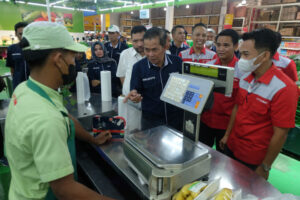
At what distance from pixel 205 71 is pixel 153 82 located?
0.88 meters

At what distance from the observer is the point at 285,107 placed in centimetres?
133

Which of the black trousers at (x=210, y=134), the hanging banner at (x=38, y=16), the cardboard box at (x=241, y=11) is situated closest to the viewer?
the black trousers at (x=210, y=134)

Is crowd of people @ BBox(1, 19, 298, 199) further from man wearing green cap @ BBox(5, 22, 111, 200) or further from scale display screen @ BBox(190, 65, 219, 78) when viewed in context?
scale display screen @ BBox(190, 65, 219, 78)

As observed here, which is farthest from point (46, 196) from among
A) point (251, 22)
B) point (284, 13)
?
point (251, 22)

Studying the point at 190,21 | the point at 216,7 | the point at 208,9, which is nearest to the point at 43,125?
the point at 216,7

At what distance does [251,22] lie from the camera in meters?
7.44

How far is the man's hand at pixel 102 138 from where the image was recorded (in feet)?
4.48

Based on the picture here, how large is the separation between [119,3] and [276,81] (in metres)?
12.3

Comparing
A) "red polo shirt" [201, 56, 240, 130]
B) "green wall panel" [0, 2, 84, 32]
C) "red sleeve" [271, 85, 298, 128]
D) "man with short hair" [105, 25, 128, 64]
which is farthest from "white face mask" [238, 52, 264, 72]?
"green wall panel" [0, 2, 84, 32]

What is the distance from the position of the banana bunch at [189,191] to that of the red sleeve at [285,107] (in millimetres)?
824

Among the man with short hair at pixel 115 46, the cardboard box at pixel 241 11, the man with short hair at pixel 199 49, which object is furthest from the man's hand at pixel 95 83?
the cardboard box at pixel 241 11

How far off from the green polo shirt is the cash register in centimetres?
33

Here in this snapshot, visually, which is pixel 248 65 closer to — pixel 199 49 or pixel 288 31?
pixel 199 49

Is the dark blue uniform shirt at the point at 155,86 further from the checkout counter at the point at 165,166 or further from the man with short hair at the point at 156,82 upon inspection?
the checkout counter at the point at 165,166
